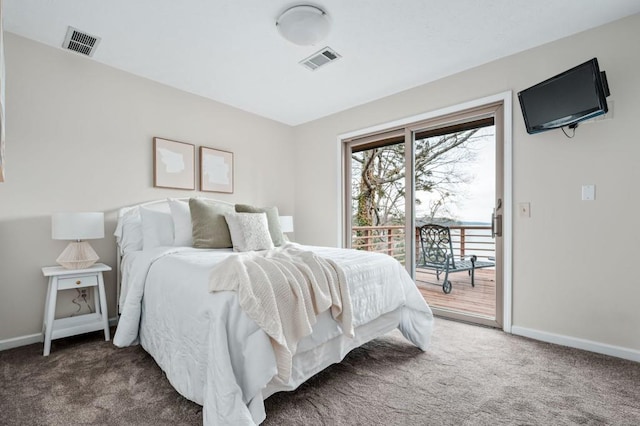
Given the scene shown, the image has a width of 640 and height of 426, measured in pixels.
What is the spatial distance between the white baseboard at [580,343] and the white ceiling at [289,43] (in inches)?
95.9

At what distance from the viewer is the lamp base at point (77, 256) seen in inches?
103

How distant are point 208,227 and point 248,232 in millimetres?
353

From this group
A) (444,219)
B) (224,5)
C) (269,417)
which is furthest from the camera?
(444,219)

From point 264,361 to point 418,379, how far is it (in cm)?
112

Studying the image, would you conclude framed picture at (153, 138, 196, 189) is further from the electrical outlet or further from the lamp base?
the electrical outlet

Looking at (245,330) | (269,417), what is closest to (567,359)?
(269,417)

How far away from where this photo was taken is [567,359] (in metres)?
2.39

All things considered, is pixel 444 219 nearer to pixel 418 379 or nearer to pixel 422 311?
pixel 422 311

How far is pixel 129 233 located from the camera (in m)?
2.89

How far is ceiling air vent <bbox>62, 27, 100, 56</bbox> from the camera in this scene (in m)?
2.59

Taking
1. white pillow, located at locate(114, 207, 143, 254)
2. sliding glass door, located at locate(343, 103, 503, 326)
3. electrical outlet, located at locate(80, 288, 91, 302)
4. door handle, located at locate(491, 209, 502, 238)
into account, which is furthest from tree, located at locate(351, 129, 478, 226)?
electrical outlet, located at locate(80, 288, 91, 302)

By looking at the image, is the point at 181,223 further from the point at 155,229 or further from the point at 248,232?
the point at 248,232

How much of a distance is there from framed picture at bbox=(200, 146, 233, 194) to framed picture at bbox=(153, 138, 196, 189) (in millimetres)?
103

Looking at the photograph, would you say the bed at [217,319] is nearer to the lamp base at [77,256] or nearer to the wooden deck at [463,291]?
the lamp base at [77,256]
